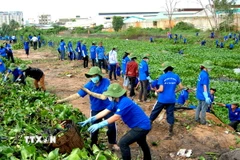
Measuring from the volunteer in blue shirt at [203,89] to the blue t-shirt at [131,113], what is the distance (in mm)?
2611

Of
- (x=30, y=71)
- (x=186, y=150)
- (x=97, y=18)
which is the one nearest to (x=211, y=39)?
(x=30, y=71)

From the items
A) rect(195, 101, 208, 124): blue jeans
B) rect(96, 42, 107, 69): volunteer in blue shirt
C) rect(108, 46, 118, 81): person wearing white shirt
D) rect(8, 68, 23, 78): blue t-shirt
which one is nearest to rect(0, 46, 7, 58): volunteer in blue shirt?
rect(96, 42, 107, 69): volunteer in blue shirt

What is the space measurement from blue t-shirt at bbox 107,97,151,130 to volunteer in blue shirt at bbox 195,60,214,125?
2.61 metres

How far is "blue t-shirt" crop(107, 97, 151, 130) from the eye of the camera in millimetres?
4801

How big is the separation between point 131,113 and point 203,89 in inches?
113

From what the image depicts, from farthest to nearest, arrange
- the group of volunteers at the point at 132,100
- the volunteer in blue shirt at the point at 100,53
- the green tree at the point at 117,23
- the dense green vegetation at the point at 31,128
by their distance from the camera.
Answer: the green tree at the point at 117,23
the volunteer in blue shirt at the point at 100,53
the group of volunteers at the point at 132,100
the dense green vegetation at the point at 31,128

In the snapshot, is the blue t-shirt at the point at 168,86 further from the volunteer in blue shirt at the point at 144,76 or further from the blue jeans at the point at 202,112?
the volunteer in blue shirt at the point at 144,76

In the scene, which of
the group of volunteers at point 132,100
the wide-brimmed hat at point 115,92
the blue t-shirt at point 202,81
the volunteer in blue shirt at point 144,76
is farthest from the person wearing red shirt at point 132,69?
the wide-brimmed hat at point 115,92

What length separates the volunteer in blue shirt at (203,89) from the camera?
23.5 feet

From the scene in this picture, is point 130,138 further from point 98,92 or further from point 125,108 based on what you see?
point 98,92

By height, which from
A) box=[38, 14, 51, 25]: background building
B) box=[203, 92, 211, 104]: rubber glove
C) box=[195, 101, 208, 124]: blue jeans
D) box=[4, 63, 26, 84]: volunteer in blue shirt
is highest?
box=[38, 14, 51, 25]: background building

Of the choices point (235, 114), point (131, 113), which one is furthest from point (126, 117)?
point (235, 114)

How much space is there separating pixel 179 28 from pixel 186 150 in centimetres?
4291

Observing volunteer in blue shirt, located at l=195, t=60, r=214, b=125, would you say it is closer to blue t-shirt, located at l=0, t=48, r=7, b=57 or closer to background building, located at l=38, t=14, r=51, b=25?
blue t-shirt, located at l=0, t=48, r=7, b=57
